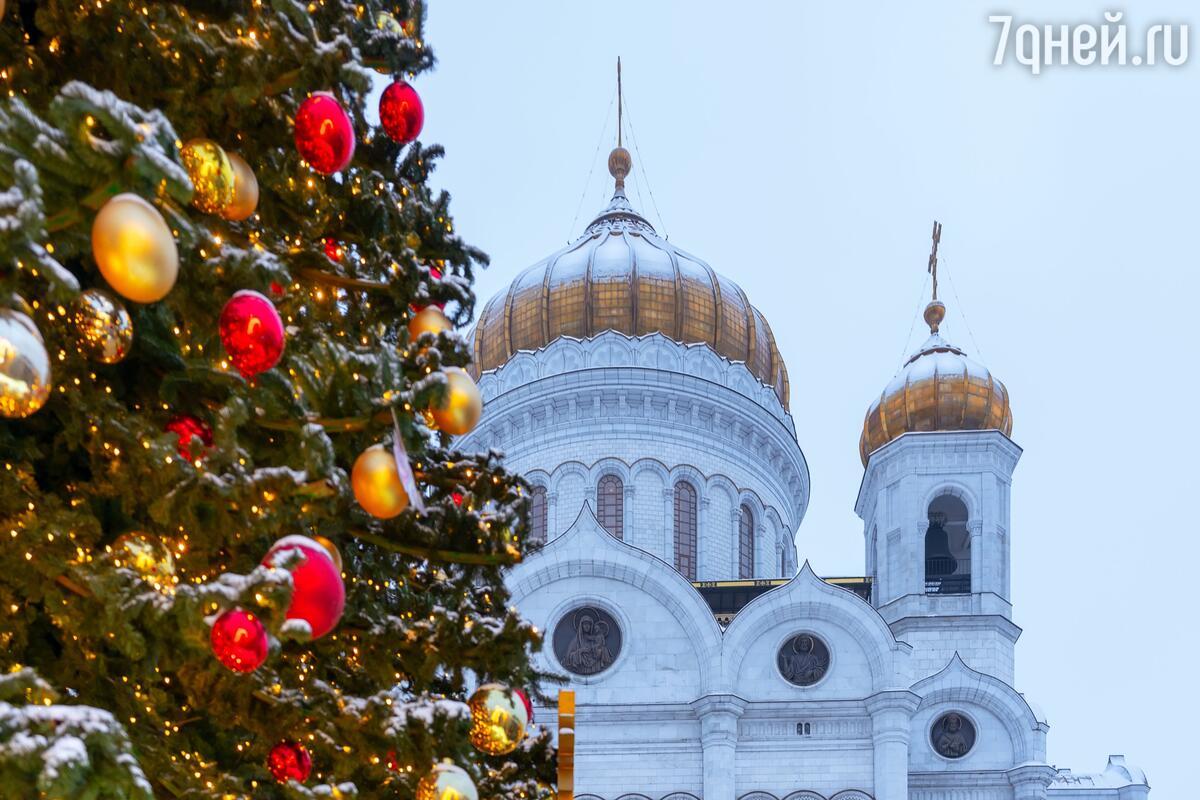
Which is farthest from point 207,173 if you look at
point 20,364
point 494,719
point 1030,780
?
point 1030,780

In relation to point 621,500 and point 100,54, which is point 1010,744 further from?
point 100,54

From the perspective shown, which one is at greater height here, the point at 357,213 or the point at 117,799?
the point at 357,213

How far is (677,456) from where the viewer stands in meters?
30.9

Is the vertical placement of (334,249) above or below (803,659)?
below

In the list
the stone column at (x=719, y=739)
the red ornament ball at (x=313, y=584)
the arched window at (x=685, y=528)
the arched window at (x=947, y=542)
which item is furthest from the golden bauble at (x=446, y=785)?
the arched window at (x=685, y=528)

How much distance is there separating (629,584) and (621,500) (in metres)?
A: 5.05

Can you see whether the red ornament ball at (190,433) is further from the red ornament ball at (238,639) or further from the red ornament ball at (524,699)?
the red ornament ball at (524,699)

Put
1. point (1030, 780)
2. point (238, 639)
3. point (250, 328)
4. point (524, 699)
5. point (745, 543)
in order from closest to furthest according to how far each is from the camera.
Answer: point (238, 639) → point (250, 328) → point (524, 699) → point (1030, 780) → point (745, 543)

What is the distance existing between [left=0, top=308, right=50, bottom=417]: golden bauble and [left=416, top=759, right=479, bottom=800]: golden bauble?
1606 mm

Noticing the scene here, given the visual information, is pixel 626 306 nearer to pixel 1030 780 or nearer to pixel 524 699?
pixel 1030 780

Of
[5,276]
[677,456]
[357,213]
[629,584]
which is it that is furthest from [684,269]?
[5,276]

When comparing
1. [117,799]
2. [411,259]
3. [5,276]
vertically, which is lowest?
[117,799]

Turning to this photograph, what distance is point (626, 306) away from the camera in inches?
1277

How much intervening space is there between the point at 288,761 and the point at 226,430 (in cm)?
100
